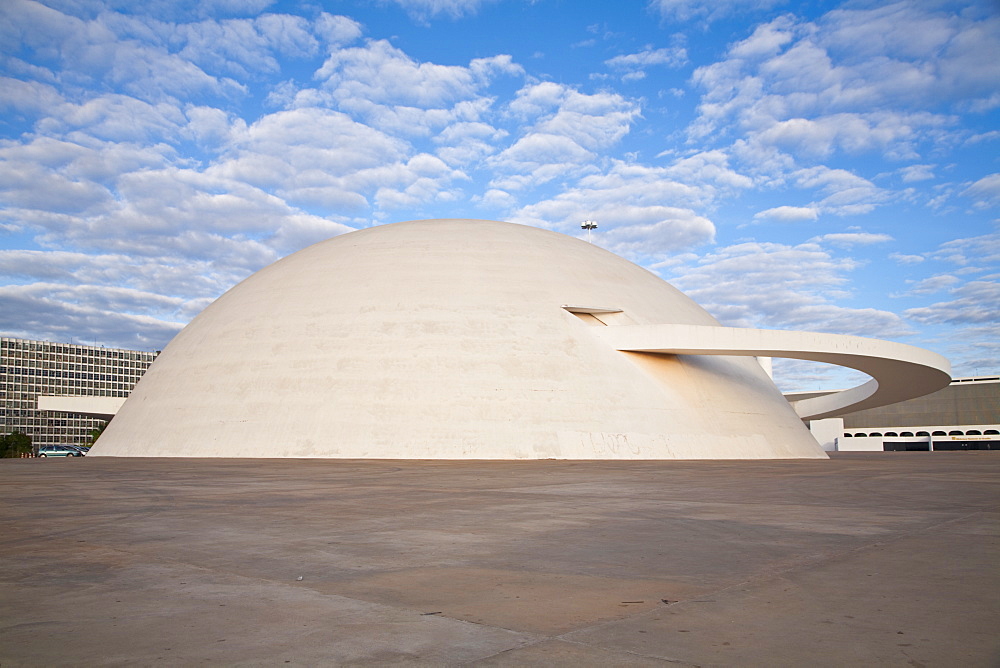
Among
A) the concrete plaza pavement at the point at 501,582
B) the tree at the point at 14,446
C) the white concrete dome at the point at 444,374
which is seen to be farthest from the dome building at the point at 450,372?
the tree at the point at 14,446

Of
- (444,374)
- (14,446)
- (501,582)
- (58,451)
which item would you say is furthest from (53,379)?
(501,582)

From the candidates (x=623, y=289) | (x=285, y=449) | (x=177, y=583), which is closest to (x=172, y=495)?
(x=177, y=583)

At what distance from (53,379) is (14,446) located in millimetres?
58508

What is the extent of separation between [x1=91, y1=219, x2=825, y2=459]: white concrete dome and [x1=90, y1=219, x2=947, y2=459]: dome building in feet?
0.19

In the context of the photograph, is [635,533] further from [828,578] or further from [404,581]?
[404,581]

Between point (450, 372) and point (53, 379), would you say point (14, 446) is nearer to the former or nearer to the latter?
point (53, 379)

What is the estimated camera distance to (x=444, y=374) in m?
24.3

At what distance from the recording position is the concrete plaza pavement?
135 inches

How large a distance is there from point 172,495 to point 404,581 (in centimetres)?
779

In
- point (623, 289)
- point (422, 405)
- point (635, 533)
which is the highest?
point (623, 289)

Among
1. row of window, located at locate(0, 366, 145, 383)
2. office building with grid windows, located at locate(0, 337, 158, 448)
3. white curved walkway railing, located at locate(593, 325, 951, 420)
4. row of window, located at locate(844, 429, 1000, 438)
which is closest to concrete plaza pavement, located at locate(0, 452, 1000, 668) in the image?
white curved walkway railing, located at locate(593, 325, 951, 420)

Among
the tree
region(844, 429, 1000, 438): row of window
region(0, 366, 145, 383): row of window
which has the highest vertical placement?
region(0, 366, 145, 383): row of window

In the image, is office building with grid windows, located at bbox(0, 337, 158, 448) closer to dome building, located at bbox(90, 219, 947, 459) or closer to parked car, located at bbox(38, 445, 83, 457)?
parked car, located at bbox(38, 445, 83, 457)

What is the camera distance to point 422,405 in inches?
932
